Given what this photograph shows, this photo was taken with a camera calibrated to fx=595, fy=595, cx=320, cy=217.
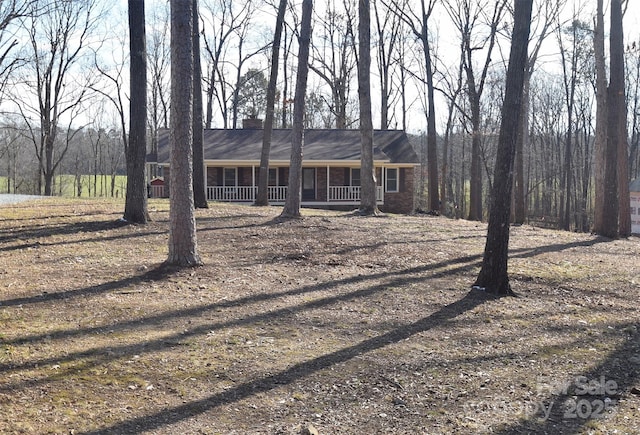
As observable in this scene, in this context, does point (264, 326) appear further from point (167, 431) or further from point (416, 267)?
point (416, 267)

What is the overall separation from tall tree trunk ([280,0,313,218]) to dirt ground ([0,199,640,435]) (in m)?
4.47

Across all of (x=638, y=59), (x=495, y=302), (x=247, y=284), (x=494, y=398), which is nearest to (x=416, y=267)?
(x=495, y=302)

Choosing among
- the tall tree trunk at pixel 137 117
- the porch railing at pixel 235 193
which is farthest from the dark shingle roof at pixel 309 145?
the tall tree trunk at pixel 137 117

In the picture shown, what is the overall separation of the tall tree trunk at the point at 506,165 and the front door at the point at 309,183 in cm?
2292

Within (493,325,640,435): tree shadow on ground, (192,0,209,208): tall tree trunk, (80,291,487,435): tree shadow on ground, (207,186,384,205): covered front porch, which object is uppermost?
(192,0,209,208): tall tree trunk

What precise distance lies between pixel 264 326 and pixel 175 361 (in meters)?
1.27

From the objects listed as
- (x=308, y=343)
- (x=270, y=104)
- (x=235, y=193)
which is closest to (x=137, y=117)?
(x=308, y=343)

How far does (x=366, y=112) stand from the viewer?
17531 mm

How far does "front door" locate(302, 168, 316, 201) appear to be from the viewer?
100ft

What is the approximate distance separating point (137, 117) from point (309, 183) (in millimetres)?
18667

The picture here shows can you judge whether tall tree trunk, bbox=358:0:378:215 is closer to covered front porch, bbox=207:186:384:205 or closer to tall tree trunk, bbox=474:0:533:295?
tall tree trunk, bbox=474:0:533:295

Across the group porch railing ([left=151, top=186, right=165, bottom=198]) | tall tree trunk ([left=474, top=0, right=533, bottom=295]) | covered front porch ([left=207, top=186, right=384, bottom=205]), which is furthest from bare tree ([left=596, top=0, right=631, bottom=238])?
porch railing ([left=151, top=186, right=165, bottom=198])

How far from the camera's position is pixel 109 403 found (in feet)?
13.7

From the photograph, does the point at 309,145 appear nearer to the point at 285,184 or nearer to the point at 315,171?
the point at 315,171
